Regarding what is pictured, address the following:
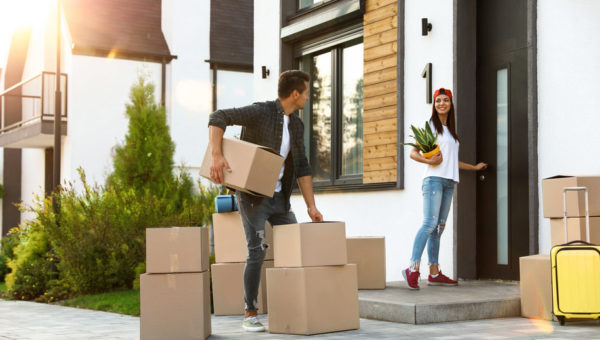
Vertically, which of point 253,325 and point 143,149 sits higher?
point 143,149

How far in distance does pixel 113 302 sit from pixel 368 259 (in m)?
3.44

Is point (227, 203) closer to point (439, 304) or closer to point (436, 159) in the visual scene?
point (436, 159)

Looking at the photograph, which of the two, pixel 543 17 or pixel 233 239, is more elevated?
pixel 543 17

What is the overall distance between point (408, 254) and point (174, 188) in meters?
8.46

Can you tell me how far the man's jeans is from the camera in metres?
5.80

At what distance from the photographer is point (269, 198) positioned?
19.2 feet

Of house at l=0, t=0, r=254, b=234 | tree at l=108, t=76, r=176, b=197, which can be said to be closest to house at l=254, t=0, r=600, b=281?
tree at l=108, t=76, r=176, b=197

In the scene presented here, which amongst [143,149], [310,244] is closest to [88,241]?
[310,244]

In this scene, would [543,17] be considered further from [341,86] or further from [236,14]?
[236,14]

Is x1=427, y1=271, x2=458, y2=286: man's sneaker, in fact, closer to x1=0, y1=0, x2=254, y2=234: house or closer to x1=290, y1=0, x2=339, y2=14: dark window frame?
x1=290, y1=0, x2=339, y2=14: dark window frame

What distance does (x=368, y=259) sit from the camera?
7453mm

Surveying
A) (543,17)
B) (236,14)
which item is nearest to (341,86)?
(543,17)

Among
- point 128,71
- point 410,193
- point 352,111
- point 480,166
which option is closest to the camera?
point 480,166

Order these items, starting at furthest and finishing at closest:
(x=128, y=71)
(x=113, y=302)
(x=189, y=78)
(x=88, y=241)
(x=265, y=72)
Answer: (x=189, y=78)
(x=128, y=71)
(x=265, y=72)
(x=88, y=241)
(x=113, y=302)
